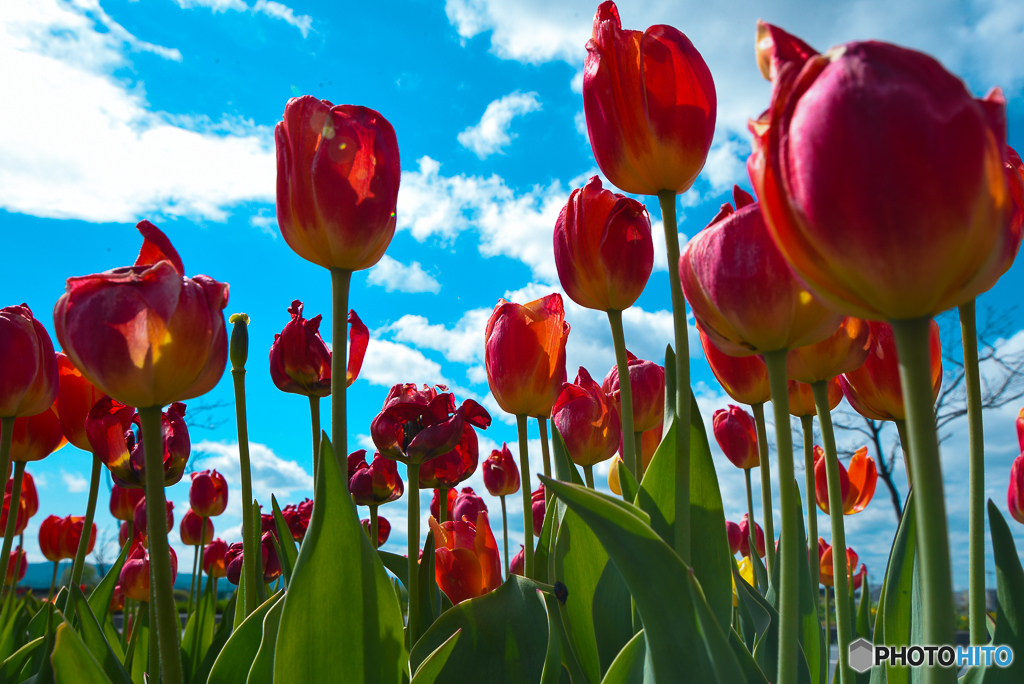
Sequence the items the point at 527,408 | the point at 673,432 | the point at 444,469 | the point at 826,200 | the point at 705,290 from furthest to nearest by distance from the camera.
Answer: the point at 444,469 < the point at 527,408 < the point at 673,432 < the point at 705,290 < the point at 826,200

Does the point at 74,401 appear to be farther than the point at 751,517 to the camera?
No

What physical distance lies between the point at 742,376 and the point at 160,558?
0.99 m

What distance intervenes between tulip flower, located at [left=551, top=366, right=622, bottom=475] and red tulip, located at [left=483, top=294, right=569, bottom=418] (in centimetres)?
22

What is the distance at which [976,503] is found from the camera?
923 millimetres

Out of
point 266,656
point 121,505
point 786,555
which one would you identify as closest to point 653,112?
point 786,555

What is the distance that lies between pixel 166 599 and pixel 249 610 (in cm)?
47

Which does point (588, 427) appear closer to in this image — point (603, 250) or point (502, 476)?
point (603, 250)

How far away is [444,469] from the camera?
5.57 feet

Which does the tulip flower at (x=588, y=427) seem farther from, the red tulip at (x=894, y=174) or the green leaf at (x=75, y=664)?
the red tulip at (x=894, y=174)

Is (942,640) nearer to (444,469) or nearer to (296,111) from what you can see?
(296,111)

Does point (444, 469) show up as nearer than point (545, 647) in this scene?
No

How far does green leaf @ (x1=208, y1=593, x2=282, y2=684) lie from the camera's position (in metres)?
0.98

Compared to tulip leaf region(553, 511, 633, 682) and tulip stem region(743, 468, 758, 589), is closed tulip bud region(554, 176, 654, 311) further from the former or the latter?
tulip stem region(743, 468, 758, 589)

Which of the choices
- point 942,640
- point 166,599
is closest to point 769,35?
point 942,640
